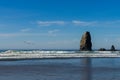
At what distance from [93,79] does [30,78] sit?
14.1 feet

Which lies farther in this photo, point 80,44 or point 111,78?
point 80,44

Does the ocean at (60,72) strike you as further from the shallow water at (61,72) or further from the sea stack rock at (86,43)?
the sea stack rock at (86,43)

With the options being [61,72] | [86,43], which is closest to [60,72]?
[61,72]

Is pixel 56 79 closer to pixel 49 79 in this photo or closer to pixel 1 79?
pixel 49 79

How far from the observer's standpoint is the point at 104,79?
816 inches

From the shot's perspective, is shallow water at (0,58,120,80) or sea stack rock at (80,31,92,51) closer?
shallow water at (0,58,120,80)

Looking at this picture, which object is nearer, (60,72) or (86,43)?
(60,72)

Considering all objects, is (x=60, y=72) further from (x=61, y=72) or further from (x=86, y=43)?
(x=86, y=43)

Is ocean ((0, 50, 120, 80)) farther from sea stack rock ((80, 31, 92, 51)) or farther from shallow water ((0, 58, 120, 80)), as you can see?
sea stack rock ((80, 31, 92, 51))

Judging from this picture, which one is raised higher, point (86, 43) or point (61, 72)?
point (86, 43)

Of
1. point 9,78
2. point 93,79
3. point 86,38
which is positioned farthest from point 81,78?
point 86,38

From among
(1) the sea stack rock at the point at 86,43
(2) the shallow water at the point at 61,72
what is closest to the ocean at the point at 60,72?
(2) the shallow water at the point at 61,72

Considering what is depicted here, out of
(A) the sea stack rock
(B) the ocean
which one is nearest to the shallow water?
(B) the ocean

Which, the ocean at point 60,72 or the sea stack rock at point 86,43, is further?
the sea stack rock at point 86,43
